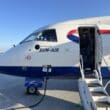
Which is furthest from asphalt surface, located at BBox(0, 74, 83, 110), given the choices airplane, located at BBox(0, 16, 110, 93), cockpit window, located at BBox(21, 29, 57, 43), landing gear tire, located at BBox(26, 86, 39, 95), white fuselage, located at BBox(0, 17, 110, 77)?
cockpit window, located at BBox(21, 29, 57, 43)

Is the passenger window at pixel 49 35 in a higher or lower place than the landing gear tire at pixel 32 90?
higher

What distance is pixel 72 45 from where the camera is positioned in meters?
11.3

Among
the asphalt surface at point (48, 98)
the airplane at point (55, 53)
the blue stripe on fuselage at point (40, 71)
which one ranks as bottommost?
the asphalt surface at point (48, 98)

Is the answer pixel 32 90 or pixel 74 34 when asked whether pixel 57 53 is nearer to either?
pixel 74 34

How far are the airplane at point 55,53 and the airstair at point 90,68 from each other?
29 centimetres

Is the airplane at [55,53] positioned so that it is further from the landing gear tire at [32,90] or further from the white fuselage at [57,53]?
the landing gear tire at [32,90]

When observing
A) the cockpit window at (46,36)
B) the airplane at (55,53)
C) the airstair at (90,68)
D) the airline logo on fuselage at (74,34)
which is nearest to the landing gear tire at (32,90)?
the airplane at (55,53)

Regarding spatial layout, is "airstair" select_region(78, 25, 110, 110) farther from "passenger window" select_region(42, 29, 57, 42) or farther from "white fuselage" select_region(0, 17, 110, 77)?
"passenger window" select_region(42, 29, 57, 42)

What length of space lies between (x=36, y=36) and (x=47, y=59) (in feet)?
4.20

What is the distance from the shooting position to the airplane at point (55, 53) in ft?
37.1

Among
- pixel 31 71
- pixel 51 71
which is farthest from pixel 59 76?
pixel 31 71

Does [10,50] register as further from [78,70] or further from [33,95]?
[78,70]

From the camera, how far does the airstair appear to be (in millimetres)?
8766

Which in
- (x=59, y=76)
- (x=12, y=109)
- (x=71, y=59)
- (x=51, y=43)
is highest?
(x=51, y=43)
